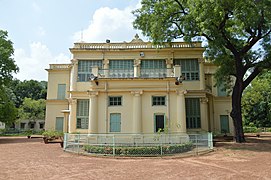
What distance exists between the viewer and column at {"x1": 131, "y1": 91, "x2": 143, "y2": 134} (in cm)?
1656

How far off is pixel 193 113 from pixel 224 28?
8.09 meters

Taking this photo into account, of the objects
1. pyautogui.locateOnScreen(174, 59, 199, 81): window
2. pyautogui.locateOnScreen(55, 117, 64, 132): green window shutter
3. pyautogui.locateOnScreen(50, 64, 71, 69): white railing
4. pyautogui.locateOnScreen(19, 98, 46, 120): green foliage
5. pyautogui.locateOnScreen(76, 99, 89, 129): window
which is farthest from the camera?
pyautogui.locateOnScreen(19, 98, 46, 120): green foliage

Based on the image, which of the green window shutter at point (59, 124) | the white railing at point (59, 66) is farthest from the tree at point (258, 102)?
the green window shutter at point (59, 124)

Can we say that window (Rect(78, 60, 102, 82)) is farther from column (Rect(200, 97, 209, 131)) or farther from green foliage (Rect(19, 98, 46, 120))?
green foliage (Rect(19, 98, 46, 120))

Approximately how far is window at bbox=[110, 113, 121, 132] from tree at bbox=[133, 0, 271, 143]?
7.11m

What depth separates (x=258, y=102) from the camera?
40.2 metres

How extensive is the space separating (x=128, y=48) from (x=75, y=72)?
563cm

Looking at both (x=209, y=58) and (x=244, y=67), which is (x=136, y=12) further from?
(x=244, y=67)

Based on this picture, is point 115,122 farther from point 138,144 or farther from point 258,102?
point 258,102

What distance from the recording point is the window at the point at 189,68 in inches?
875

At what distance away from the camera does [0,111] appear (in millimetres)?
25031

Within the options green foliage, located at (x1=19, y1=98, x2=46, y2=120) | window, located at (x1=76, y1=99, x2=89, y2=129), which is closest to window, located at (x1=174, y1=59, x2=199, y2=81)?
window, located at (x1=76, y1=99, x2=89, y2=129)

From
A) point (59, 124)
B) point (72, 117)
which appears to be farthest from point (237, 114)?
point (59, 124)

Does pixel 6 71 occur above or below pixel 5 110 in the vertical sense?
above
